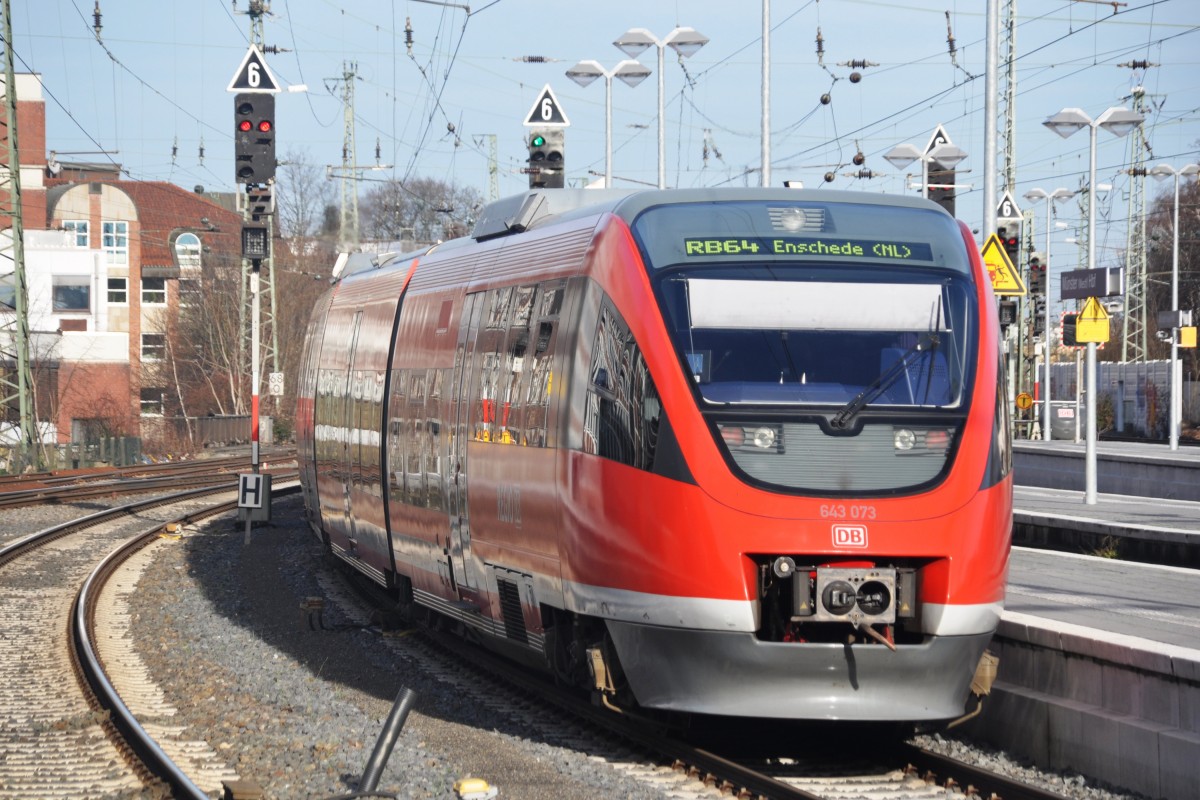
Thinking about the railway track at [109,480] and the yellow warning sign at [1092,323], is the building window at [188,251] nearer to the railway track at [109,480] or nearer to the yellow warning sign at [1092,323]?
the railway track at [109,480]

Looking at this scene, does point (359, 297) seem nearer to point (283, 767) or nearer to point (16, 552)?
point (16, 552)

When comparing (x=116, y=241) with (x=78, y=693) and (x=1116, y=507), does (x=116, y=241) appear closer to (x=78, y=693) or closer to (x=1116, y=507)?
(x=1116, y=507)

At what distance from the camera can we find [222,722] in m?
10.7

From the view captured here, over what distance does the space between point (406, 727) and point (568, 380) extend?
2.47 m

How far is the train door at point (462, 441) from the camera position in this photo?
11891 mm

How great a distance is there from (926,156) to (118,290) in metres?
55.4

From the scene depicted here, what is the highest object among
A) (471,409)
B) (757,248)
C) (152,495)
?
(757,248)

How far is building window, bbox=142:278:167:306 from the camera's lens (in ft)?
286

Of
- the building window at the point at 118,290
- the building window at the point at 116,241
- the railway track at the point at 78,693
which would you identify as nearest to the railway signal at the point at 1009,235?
the railway track at the point at 78,693

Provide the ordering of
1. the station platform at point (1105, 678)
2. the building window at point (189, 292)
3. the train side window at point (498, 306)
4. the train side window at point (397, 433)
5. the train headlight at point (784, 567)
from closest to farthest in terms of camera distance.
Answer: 1. the station platform at point (1105, 678)
2. the train headlight at point (784, 567)
3. the train side window at point (498, 306)
4. the train side window at point (397, 433)
5. the building window at point (189, 292)

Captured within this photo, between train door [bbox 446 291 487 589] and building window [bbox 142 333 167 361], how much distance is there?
63197 mm

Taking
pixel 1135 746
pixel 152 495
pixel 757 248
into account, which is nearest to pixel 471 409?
pixel 757 248

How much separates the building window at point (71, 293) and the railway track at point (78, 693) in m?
49.6

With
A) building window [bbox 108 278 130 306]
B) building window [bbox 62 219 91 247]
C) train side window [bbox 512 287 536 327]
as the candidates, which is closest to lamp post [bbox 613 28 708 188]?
train side window [bbox 512 287 536 327]
